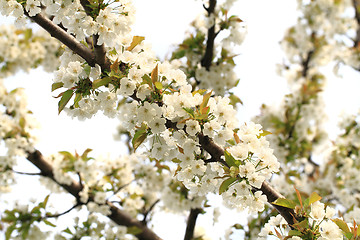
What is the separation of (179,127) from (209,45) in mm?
2067

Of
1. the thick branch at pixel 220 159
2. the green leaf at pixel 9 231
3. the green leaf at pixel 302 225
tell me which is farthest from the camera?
the green leaf at pixel 9 231

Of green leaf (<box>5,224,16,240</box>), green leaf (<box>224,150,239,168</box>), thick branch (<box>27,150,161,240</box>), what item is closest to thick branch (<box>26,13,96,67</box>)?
green leaf (<box>224,150,239,168</box>)

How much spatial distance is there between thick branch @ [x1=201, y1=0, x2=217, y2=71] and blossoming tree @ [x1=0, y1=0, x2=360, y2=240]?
12 mm

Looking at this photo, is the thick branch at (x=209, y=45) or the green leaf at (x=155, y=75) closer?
the green leaf at (x=155, y=75)

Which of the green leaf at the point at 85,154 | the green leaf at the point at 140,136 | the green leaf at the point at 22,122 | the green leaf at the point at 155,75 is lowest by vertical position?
the green leaf at the point at 140,136

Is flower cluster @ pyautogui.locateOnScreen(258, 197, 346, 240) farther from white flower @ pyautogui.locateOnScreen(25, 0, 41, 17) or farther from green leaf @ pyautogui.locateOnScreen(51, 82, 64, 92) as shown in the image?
white flower @ pyautogui.locateOnScreen(25, 0, 41, 17)

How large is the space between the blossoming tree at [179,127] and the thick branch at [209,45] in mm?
12

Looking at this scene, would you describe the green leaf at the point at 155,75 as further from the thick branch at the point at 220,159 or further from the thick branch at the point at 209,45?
the thick branch at the point at 209,45

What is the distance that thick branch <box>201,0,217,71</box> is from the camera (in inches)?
133

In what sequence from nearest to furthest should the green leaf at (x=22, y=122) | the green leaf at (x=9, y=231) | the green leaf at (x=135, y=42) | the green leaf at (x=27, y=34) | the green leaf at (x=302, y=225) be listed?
the green leaf at (x=302, y=225) < the green leaf at (x=135, y=42) < the green leaf at (x=9, y=231) < the green leaf at (x=22, y=122) < the green leaf at (x=27, y=34)

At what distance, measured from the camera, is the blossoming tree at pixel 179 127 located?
1646mm

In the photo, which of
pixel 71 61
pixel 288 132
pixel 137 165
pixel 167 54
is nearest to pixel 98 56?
pixel 71 61

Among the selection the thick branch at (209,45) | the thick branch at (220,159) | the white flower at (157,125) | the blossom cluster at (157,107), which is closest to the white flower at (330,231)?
the thick branch at (220,159)

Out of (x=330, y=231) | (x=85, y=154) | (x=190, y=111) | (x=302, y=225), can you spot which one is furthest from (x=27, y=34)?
(x=330, y=231)
